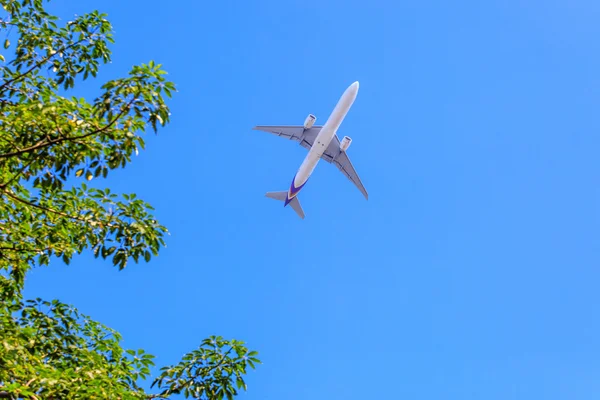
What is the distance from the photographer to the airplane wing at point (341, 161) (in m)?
53.2

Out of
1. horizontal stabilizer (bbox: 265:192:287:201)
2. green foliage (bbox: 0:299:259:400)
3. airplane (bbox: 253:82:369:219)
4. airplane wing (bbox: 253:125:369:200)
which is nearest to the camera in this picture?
green foliage (bbox: 0:299:259:400)

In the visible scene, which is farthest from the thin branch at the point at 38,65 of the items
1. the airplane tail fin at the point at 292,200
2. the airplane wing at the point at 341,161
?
the airplane tail fin at the point at 292,200

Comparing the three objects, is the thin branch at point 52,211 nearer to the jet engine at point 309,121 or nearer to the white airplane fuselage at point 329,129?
the white airplane fuselage at point 329,129

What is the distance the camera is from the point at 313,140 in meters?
53.5

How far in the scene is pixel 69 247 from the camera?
474 inches

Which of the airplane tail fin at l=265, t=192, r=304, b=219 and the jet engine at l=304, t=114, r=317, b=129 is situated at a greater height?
the airplane tail fin at l=265, t=192, r=304, b=219

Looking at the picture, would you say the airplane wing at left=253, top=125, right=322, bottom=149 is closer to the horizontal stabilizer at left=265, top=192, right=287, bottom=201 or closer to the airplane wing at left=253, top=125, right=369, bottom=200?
the airplane wing at left=253, top=125, right=369, bottom=200

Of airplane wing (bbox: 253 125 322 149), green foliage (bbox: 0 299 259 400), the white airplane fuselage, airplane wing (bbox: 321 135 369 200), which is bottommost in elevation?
green foliage (bbox: 0 299 259 400)

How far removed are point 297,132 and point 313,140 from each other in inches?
65.8

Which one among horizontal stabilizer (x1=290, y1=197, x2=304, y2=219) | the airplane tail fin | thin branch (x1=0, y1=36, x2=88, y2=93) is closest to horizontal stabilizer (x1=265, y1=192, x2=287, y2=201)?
the airplane tail fin

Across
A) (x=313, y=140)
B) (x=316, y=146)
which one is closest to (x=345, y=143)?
(x=313, y=140)

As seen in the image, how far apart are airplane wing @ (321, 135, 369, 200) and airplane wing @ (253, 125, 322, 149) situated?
1.83 metres

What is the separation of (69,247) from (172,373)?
3.40m

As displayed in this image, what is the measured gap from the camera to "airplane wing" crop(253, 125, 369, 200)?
2099 inches
